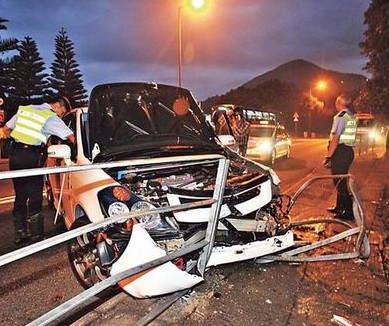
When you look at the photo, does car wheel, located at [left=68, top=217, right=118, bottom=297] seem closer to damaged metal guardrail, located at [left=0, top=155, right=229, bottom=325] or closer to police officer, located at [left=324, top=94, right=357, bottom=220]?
damaged metal guardrail, located at [left=0, top=155, right=229, bottom=325]

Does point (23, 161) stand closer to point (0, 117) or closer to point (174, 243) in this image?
point (174, 243)

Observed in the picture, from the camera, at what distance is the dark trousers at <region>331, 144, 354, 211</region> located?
240 inches

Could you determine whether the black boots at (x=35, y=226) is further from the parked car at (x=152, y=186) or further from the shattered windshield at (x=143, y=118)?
the shattered windshield at (x=143, y=118)

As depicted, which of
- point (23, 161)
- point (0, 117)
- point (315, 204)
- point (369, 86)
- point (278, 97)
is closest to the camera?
point (23, 161)

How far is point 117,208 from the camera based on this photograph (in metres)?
3.16

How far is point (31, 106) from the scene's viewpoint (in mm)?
4789

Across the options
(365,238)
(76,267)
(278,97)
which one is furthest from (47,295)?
(278,97)

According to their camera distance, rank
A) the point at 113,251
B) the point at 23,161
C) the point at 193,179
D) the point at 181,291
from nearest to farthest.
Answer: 1. the point at 113,251
2. the point at 181,291
3. the point at 193,179
4. the point at 23,161

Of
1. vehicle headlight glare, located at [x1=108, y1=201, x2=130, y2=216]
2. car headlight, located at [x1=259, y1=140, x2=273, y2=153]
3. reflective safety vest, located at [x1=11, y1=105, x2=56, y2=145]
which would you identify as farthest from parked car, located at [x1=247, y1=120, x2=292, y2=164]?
vehicle headlight glare, located at [x1=108, y1=201, x2=130, y2=216]

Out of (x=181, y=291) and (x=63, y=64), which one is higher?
(x=63, y=64)

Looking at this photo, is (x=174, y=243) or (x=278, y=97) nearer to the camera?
(x=174, y=243)

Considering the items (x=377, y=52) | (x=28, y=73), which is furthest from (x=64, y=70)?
(x=377, y=52)

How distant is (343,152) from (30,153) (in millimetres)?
4739

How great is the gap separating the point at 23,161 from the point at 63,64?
4797 centimetres
